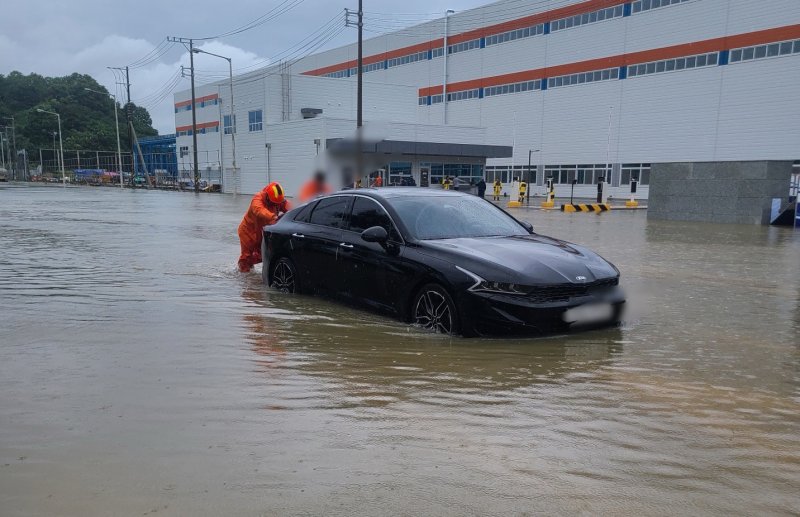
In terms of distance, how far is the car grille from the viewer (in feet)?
16.6

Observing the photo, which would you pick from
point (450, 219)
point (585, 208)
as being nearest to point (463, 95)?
point (585, 208)

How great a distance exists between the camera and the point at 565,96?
48.7m

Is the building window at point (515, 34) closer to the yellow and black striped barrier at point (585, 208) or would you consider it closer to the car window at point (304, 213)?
the yellow and black striped barrier at point (585, 208)

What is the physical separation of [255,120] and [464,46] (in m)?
20.9

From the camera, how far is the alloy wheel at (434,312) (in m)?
5.32

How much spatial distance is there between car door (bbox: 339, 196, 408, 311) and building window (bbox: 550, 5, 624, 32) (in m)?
44.4

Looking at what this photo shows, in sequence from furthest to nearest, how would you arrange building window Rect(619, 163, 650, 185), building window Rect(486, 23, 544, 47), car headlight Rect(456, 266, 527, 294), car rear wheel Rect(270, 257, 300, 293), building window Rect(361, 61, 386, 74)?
building window Rect(361, 61, 386, 74) → building window Rect(486, 23, 544, 47) → building window Rect(619, 163, 650, 185) → car rear wheel Rect(270, 257, 300, 293) → car headlight Rect(456, 266, 527, 294)

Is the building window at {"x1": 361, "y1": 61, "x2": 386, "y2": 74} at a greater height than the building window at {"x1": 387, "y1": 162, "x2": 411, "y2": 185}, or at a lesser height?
greater

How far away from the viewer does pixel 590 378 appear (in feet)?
14.3

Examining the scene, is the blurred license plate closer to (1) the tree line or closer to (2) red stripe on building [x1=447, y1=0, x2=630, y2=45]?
(2) red stripe on building [x1=447, y1=0, x2=630, y2=45]

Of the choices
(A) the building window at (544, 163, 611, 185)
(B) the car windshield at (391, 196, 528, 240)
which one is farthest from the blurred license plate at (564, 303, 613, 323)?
(A) the building window at (544, 163, 611, 185)

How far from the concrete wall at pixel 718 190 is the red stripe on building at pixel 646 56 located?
68.4 ft

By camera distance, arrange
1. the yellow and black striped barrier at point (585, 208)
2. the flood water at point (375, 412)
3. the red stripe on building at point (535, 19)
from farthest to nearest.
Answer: the red stripe on building at point (535, 19) < the yellow and black striped barrier at point (585, 208) < the flood water at point (375, 412)

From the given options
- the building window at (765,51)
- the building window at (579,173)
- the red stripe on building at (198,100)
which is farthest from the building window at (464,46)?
the red stripe on building at (198,100)
